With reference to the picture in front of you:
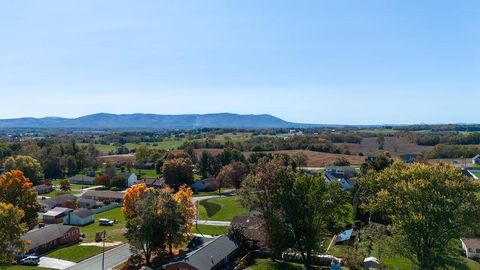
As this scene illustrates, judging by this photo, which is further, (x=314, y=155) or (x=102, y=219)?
(x=314, y=155)

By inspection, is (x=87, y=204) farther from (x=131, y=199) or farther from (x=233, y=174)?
(x=131, y=199)

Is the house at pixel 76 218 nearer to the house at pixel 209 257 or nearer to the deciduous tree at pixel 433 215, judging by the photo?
the house at pixel 209 257

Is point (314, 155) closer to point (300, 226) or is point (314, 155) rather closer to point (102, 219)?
point (102, 219)

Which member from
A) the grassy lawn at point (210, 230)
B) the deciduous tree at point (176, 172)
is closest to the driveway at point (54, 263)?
the grassy lawn at point (210, 230)

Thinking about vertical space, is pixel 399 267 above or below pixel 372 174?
below

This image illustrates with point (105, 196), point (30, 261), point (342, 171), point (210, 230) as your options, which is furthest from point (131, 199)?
point (342, 171)

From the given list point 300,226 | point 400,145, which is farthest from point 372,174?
point 400,145

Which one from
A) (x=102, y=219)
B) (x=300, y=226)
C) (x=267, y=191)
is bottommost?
(x=102, y=219)

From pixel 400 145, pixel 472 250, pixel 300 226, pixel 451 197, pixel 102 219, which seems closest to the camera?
pixel 451 197
